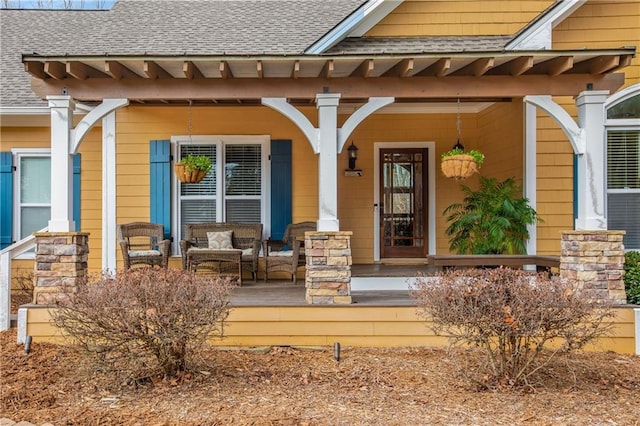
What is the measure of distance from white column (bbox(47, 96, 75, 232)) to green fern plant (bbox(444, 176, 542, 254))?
14.9ft

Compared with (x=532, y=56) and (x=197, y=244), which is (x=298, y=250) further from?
(x=532, y=56)

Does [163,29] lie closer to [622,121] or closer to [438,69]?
[438,69]

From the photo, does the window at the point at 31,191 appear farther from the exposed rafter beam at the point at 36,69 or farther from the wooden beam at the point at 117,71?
the wooden beam at the point at 117,71

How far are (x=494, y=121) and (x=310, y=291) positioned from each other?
4009 millimetres

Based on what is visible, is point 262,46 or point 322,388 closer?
point 322,388

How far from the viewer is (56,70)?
4.96 meters

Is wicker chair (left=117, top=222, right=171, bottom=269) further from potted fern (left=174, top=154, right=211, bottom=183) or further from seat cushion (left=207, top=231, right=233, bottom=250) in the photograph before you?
potted fern (left=174, top=154, right=211, bottom=183)

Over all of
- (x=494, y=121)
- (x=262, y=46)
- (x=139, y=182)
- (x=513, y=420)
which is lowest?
(x=513, y=420)

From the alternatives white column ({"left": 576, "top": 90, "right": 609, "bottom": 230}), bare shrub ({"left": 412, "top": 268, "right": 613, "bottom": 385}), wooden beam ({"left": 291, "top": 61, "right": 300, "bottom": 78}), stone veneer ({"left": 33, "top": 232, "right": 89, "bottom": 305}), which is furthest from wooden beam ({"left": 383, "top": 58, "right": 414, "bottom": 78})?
stone veneer ({"left": 33, "top": 232, "right": 89, "bottom": 305})

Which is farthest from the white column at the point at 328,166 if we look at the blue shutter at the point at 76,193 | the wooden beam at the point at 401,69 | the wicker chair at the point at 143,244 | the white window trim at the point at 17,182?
the white window trim at the point at 17,182

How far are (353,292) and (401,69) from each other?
2.67 meters

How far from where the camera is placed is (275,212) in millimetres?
7223

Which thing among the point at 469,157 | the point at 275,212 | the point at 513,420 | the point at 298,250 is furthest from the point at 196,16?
the point at 513,420

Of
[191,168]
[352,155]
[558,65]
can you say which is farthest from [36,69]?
[558,65]
